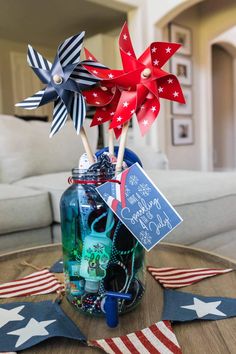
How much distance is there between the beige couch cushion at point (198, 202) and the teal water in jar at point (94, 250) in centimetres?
77

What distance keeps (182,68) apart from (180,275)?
3379 millimetres

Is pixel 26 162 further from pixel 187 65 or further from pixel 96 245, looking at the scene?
pixel 187 65

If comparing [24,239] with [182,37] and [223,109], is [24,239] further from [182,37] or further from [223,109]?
[223,109]

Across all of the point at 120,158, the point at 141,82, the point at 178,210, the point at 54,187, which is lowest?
the point at 178,210

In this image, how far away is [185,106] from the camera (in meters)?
3.76

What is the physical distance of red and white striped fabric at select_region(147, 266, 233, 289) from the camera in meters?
0.62

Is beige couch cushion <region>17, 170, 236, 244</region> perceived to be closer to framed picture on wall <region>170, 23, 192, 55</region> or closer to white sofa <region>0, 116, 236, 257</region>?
white sofa <region>0, 116, 236, 257</region>

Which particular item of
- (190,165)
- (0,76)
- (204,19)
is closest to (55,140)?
(190,165)

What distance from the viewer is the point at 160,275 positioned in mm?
666

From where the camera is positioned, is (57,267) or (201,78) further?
(201,78)

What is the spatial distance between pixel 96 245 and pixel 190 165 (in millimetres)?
3566

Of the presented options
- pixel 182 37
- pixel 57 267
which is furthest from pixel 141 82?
pixel 182 37

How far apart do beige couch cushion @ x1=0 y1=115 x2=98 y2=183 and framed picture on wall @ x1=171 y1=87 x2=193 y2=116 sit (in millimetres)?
1825

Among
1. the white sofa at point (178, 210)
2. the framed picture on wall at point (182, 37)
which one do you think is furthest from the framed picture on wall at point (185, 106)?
the white sofa at point (178, 210)
